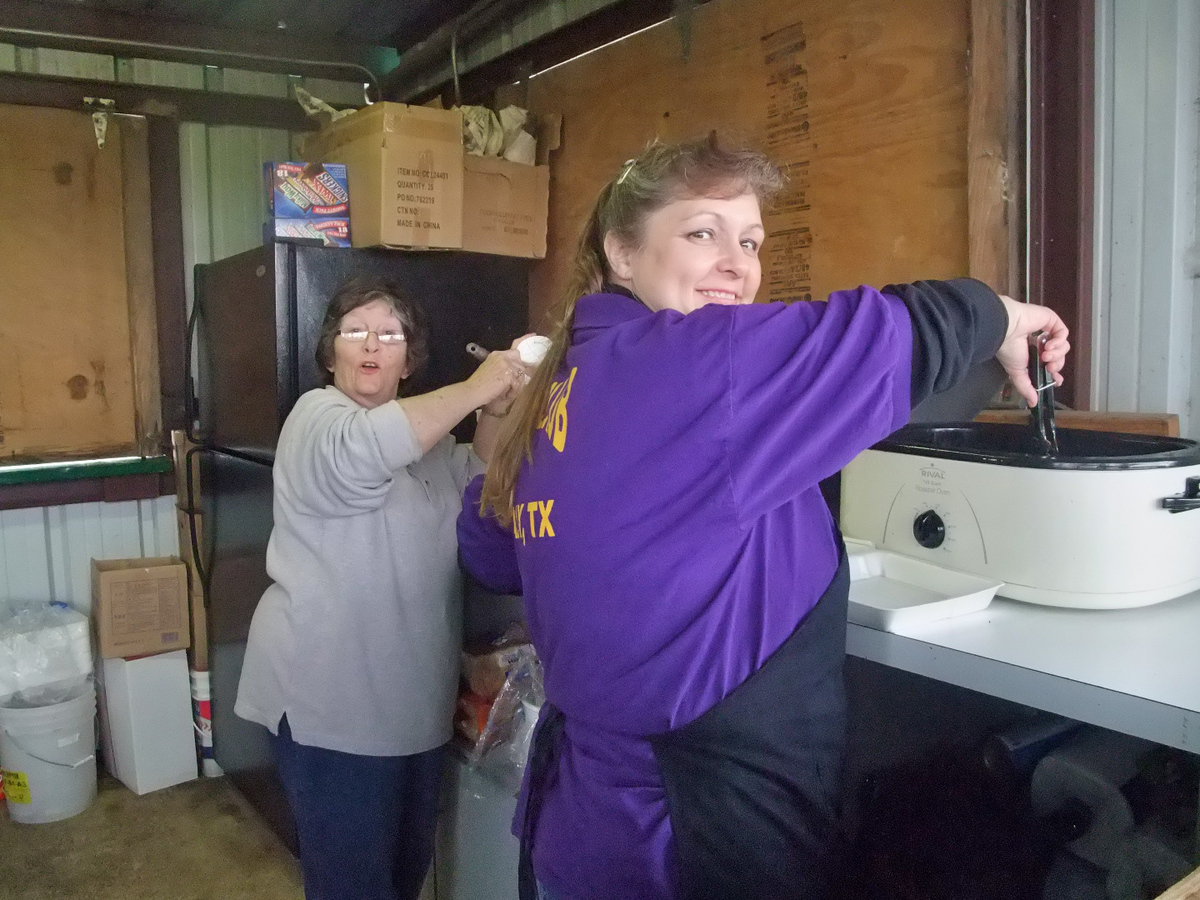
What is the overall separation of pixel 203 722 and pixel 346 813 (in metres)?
1.46

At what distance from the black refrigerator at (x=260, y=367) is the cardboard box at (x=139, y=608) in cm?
9

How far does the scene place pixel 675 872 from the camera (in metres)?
0.92

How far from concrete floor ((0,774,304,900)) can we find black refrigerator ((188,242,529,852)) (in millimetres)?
85


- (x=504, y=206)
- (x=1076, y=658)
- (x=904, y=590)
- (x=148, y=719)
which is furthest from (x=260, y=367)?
(x=1076, y=658)

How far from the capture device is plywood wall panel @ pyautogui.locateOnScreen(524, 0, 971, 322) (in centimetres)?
162

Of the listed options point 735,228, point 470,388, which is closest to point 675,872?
point 735,228

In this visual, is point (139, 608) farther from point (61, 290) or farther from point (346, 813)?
point (346, 813)

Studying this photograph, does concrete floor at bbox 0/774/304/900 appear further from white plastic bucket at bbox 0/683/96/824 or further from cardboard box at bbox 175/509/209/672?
cardboard box at bbox 175/509/209/672

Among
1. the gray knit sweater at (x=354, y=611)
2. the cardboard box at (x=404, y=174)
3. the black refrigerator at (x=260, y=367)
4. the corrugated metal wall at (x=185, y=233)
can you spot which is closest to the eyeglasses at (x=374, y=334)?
the gray knit sweater at (x=354, y=611)

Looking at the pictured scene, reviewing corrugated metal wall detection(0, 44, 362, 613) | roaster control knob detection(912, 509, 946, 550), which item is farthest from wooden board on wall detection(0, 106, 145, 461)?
roaster control knob detection(912, 509, 946, 550)

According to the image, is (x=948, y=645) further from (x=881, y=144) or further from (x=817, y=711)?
(x=881, y=144)

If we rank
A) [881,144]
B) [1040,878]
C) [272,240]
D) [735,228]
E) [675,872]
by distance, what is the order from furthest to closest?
1. [272,240]
2. [881,144]
3. [1040,878]
4. [735,228]
5. [675,872]

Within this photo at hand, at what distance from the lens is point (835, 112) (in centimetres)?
178

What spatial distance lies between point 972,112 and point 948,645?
96cm
